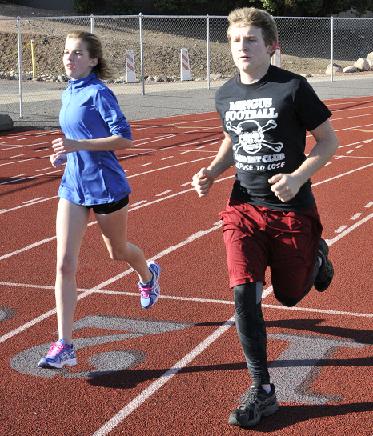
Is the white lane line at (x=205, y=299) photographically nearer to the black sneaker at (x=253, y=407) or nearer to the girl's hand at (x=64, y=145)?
the black sneaker at (x=253, y=407)

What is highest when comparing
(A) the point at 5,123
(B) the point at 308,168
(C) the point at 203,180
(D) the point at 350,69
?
(B) the point at 308,168

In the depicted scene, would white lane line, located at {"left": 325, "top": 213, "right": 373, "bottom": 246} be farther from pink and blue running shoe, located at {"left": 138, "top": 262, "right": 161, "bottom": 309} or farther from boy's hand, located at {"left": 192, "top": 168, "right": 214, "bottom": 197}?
boy's hand, located at {"left": 192, "top": 168, "right": 214, "bottom": 197}

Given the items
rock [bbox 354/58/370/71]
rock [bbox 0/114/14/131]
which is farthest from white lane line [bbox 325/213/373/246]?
rock [bbox 354/58/370/71]

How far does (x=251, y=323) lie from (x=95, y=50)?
199cm

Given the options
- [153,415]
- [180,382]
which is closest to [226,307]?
[180,382]

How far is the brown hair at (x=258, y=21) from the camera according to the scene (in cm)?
438

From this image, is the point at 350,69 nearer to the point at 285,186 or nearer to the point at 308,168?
the point at 308,168

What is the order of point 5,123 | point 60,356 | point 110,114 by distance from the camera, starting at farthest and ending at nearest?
point 5,123 → point 110,114 → point 60,356

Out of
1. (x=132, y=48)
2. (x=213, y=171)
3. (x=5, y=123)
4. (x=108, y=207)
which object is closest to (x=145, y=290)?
(x=108, y=207)

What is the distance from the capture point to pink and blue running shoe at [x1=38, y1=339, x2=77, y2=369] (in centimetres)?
514

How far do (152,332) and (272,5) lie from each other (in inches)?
1831

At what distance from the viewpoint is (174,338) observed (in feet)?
18.9

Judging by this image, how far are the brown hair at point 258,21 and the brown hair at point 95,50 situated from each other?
1137mm

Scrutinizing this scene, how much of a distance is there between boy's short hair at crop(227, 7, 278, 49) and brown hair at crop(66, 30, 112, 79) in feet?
3.73
